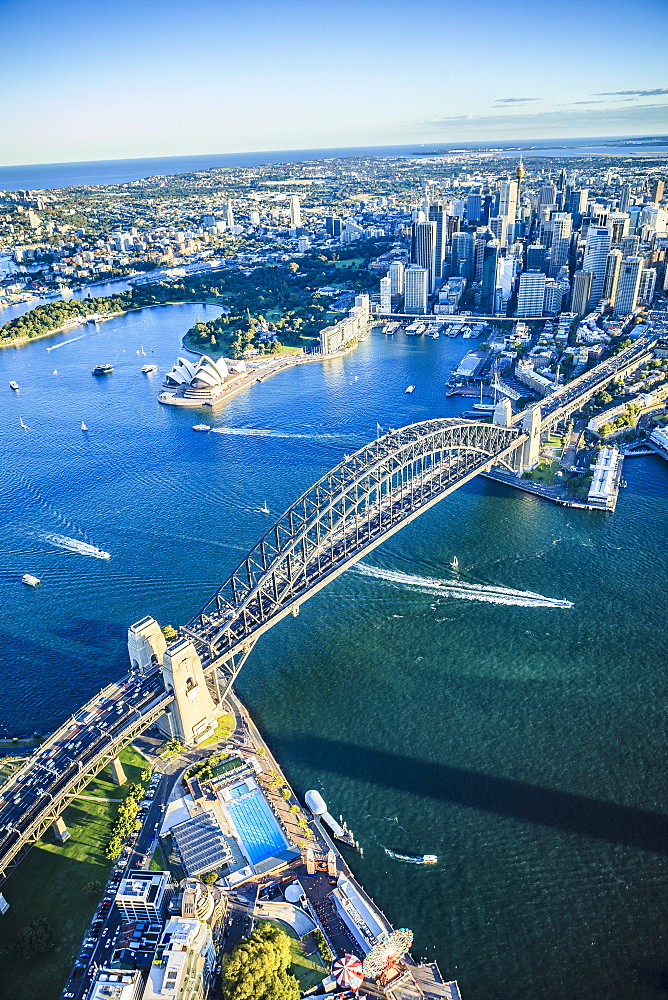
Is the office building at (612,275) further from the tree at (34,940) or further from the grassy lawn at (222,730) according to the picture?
the tree at (34,940)

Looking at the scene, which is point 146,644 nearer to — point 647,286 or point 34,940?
point 34,940

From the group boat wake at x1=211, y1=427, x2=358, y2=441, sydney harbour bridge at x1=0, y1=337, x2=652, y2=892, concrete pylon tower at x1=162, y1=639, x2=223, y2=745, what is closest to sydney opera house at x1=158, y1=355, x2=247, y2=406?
boat wake at x1=211, y1=427, x2=358, y2=441

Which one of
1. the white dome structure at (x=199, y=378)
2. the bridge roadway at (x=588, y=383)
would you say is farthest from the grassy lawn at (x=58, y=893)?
the white dome structure at (x=199, y=378)

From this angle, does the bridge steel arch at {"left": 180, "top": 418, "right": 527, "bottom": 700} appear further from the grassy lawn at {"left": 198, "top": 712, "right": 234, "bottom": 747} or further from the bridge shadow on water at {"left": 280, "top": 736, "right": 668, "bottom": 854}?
the bridge shadow on water at {"left": 280, "top": 736, "right": 668, "bottom": 854}

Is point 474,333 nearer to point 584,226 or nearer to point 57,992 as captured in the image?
point 584,226

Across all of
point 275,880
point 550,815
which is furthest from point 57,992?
point 550,815

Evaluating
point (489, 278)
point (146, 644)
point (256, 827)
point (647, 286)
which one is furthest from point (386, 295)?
point (256, 827)
